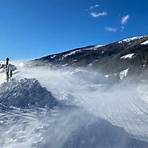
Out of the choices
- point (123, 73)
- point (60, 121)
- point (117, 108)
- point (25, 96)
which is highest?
point (123, 73)

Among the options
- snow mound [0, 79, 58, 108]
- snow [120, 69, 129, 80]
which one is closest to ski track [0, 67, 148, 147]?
snow mound [0, 79, 58, 108]

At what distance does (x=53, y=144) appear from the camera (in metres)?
50.3

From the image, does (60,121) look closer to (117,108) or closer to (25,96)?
(25,96)

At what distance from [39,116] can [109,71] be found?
10464 cm

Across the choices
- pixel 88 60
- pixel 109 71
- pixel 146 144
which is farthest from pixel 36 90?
pixel 88 60

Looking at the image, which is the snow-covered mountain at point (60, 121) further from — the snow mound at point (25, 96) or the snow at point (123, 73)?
the snow at point (123, 73)

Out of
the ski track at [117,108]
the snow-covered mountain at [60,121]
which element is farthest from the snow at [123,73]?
the snow-covered mountain at [60,121]

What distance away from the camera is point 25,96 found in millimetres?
62406

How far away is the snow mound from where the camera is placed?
6153cm

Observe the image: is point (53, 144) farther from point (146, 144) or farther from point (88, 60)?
point (88, 60)

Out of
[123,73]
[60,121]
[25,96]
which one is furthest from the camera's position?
[123,73]

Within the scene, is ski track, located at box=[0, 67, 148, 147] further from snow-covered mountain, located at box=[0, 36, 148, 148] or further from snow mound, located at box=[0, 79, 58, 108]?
snow mound, located at box=[0, 79, 58, 108]

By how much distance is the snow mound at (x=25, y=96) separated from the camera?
61531mm

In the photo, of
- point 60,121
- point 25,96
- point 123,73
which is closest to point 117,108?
point 25,96
